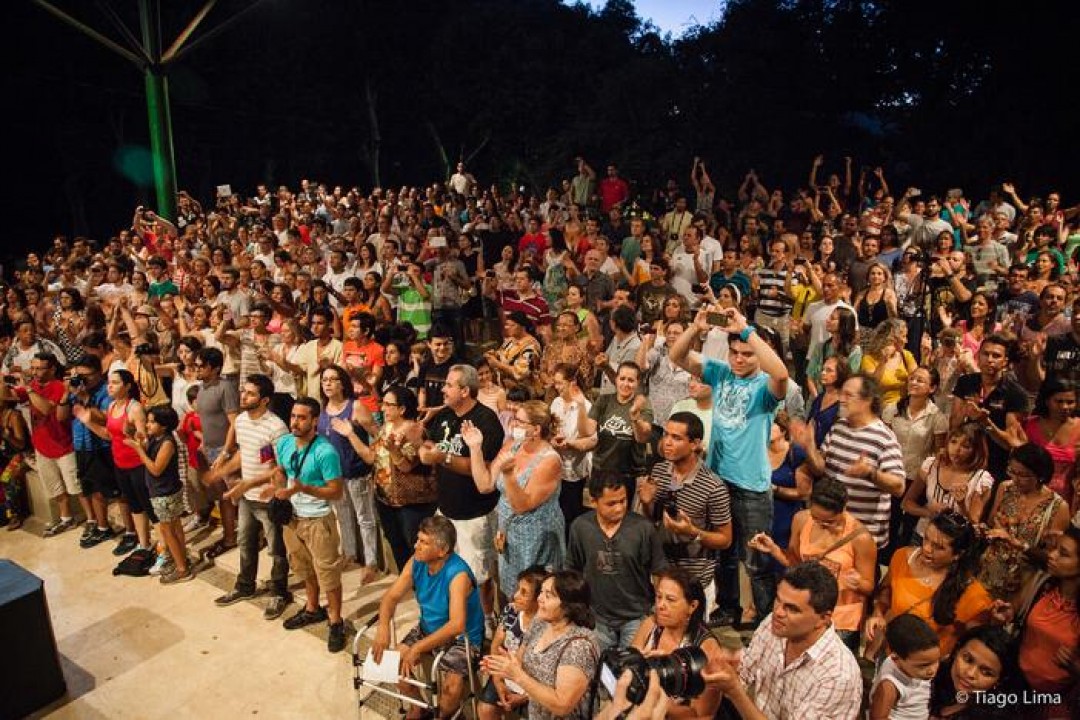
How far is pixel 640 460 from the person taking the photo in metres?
5.64

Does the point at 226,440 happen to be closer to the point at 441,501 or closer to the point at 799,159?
the point at 441,501

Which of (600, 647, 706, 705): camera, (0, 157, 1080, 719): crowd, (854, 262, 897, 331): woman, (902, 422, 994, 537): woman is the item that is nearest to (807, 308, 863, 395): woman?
(0, 157, 1080, 719): crowd

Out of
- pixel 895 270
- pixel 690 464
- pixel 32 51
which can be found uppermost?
pixel 32 51

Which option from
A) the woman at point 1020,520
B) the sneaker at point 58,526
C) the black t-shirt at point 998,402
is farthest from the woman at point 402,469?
the sneaker at point 58,526

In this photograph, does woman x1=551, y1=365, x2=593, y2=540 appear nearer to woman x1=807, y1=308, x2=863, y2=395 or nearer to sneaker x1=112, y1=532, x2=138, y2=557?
woman x1=807, y1=308, x2=863, y2=395

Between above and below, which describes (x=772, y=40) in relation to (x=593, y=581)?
above

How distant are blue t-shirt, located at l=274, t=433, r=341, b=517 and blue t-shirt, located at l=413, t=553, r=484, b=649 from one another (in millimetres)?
1177

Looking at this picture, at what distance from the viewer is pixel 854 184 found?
17.2m

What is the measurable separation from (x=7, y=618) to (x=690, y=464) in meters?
4.50

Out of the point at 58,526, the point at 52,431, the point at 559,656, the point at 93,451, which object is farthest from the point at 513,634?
the point at 58,526

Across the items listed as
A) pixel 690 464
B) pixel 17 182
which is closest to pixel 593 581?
pixel 690 464

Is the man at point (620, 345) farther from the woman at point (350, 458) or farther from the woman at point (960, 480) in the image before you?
the woman at point (960, 480)

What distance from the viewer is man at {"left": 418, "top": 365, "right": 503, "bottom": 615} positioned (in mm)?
5211

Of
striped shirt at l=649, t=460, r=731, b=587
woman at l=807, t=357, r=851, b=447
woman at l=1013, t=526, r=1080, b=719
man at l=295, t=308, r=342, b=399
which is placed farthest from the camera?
man at l=295, t=308, r=342, b=399
